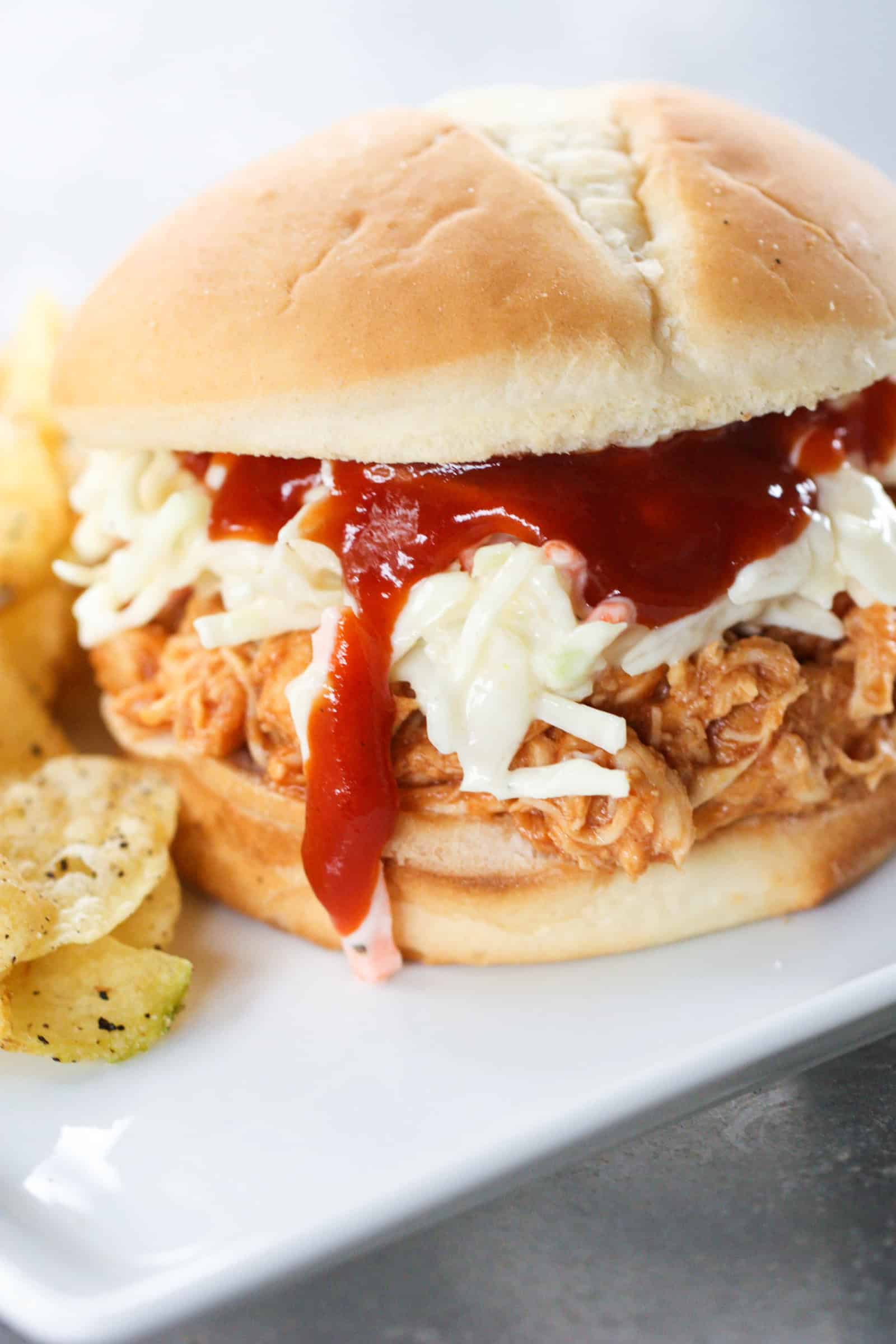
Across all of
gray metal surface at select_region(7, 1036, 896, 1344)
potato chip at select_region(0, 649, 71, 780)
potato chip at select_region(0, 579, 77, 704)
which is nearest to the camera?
gray metal surface at select_region(7, 1036, 896, 1344)

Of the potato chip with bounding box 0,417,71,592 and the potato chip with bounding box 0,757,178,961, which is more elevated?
the potato chip with bounding box 0,417,71,592

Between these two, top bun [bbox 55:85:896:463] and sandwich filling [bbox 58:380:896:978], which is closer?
top bun [bbox 55:85:896:463]

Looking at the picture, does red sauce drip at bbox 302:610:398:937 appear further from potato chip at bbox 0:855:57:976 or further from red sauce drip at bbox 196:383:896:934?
potato chip at bbox 0:855:57:976

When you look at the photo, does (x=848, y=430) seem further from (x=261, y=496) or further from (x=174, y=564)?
(x=174, y=564)

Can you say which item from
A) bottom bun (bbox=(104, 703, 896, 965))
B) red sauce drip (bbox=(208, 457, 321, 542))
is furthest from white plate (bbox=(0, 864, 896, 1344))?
red sauce drip (bbox=(208, 457, 321, 542))

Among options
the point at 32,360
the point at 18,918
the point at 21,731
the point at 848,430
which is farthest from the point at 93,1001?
the point at 32,360

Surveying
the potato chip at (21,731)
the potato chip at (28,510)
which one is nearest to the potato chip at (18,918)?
the potato chip at (21,731)

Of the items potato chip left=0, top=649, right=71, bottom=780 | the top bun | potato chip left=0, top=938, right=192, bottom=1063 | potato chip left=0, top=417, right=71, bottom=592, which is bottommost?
potato chip left=0, top=649, right=71, bottom=780

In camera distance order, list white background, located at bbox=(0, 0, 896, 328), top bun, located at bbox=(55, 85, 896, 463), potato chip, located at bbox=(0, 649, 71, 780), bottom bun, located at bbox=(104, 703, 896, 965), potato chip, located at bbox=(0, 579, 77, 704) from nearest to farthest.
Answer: top bun, located at bbox=(55, 85, 896, 463)
bottom bun, located at bbox=(104, 703, 896, 965)
potato chip, located at bbox=(0, 649, 71, 780)
potato chip, located at bbox=(0, 579, 77, 704)
white background, located at bbox=(0, 0, 896, 328)

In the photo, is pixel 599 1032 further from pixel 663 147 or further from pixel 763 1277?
pixel 663 147
